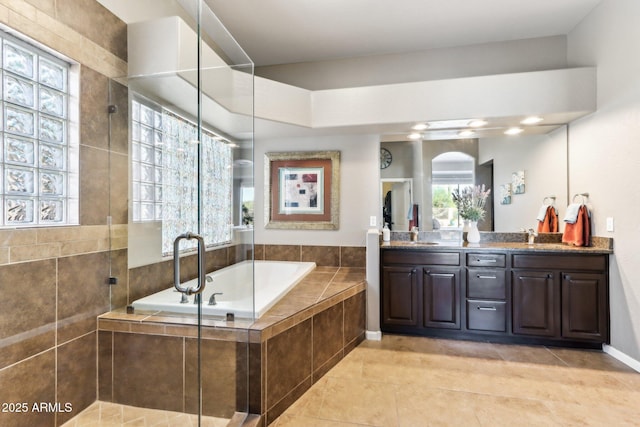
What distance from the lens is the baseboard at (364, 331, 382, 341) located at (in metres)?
2.94

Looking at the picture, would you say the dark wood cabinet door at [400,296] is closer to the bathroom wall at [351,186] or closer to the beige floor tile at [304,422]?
the bathroom wall at [351,186]

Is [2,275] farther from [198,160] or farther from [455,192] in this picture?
[455,192]

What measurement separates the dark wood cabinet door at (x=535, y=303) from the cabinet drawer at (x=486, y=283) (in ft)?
0.33

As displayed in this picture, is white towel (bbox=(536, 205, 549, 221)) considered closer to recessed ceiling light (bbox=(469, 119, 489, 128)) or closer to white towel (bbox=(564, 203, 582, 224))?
white towel (bbox=(564, 203, 582, 224))

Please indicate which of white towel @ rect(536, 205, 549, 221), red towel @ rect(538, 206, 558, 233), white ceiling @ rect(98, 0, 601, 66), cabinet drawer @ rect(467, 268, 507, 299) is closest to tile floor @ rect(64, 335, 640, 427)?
cabinet drawer @ rect(467, 268, 507, 299)

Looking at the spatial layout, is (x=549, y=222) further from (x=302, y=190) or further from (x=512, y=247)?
(x=302, y=190)

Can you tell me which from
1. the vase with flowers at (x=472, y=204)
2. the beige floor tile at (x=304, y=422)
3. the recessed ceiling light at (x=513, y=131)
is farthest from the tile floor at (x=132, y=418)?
the recessed ceiling light at (x=513, y=131)

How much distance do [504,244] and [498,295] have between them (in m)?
0.53

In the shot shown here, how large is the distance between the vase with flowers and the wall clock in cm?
81

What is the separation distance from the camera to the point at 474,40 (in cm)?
314

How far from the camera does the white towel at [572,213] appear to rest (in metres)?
2.82

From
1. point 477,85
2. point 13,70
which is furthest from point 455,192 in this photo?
point 13,70

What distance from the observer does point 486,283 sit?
2881mm

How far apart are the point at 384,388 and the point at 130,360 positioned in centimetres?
166
